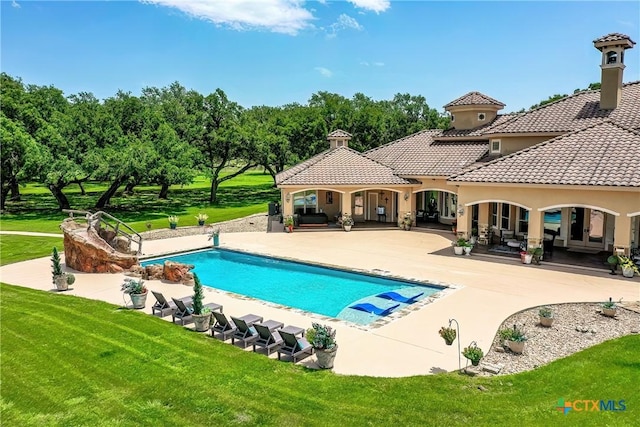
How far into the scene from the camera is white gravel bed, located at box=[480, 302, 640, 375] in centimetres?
1093

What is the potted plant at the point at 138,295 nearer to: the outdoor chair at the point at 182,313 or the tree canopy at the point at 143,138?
the outdoor chair at the point at 182,313

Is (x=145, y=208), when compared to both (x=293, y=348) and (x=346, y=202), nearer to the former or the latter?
(x=346, y=202)

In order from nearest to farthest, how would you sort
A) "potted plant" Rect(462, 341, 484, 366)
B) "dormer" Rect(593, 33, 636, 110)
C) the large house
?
"potted plant" Rect(462, 341, 484, 366), the large house, "dormer" Rect(593, 33, 636, 110)

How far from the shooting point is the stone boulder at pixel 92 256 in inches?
808

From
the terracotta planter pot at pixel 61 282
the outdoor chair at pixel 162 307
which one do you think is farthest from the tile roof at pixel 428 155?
the terracotta planter pot at pixel 61 282

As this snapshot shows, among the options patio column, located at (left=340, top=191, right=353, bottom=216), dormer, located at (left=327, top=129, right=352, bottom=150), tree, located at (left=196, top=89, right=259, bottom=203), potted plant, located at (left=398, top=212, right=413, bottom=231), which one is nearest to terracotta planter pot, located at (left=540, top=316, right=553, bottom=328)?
potted plant, located at (left=398, top=212, right=413, bottom=231)

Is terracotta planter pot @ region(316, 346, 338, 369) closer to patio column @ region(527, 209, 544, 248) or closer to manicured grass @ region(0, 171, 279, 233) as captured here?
patio column @ region(527, 209, 544, 248)

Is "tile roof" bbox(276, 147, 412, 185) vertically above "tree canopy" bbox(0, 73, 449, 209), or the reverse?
"tree canopy" bbox(0, 73, 449, 209)

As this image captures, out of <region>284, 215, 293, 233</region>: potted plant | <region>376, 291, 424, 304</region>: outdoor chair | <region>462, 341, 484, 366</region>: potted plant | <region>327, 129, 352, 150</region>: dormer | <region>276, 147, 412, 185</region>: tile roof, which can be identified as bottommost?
<region>376, 291, 424, 304</region>: outdoor chair

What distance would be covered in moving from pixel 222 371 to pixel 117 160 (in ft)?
102

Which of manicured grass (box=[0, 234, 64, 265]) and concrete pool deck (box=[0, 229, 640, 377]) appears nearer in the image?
concrete pool deck (box=[0, 229, 640, 377])

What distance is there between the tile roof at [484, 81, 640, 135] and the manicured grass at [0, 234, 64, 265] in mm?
26330

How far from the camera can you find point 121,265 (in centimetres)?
2078

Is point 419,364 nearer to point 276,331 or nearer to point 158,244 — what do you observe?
point 276,331
